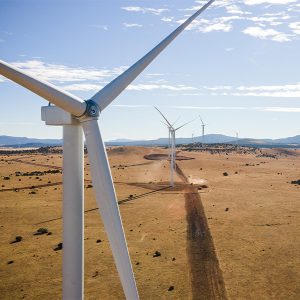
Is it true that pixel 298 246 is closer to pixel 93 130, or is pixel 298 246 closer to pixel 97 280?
pixel 97 280

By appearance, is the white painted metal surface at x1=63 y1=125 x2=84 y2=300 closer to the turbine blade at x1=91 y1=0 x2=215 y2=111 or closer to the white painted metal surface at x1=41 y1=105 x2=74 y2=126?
the white painted metal surface at x1=41 y1=105 x2=74 y2=126

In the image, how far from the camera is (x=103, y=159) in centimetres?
1633

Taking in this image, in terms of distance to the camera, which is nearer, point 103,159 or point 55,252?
point 103,159

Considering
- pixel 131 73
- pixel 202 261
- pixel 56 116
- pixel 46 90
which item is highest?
pixel 131 73

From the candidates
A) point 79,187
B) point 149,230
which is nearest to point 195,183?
point 149,230

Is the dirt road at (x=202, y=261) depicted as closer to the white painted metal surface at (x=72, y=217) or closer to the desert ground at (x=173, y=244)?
the desert ground at (x=173, y=244)

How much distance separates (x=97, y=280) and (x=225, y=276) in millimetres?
11162

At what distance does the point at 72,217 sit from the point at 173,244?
1070 inches

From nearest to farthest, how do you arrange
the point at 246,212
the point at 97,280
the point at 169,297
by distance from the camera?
the point at 169,297, the point at 97,280, the point at 246,212

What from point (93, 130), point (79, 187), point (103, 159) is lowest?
point (79, 187)

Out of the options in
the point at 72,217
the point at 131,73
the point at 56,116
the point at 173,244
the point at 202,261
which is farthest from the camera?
the point at 173,244

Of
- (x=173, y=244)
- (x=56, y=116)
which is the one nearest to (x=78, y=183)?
(x=56, y=116)

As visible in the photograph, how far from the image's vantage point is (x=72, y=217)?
649 inches

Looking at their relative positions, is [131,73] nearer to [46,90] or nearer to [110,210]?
[46,90]
